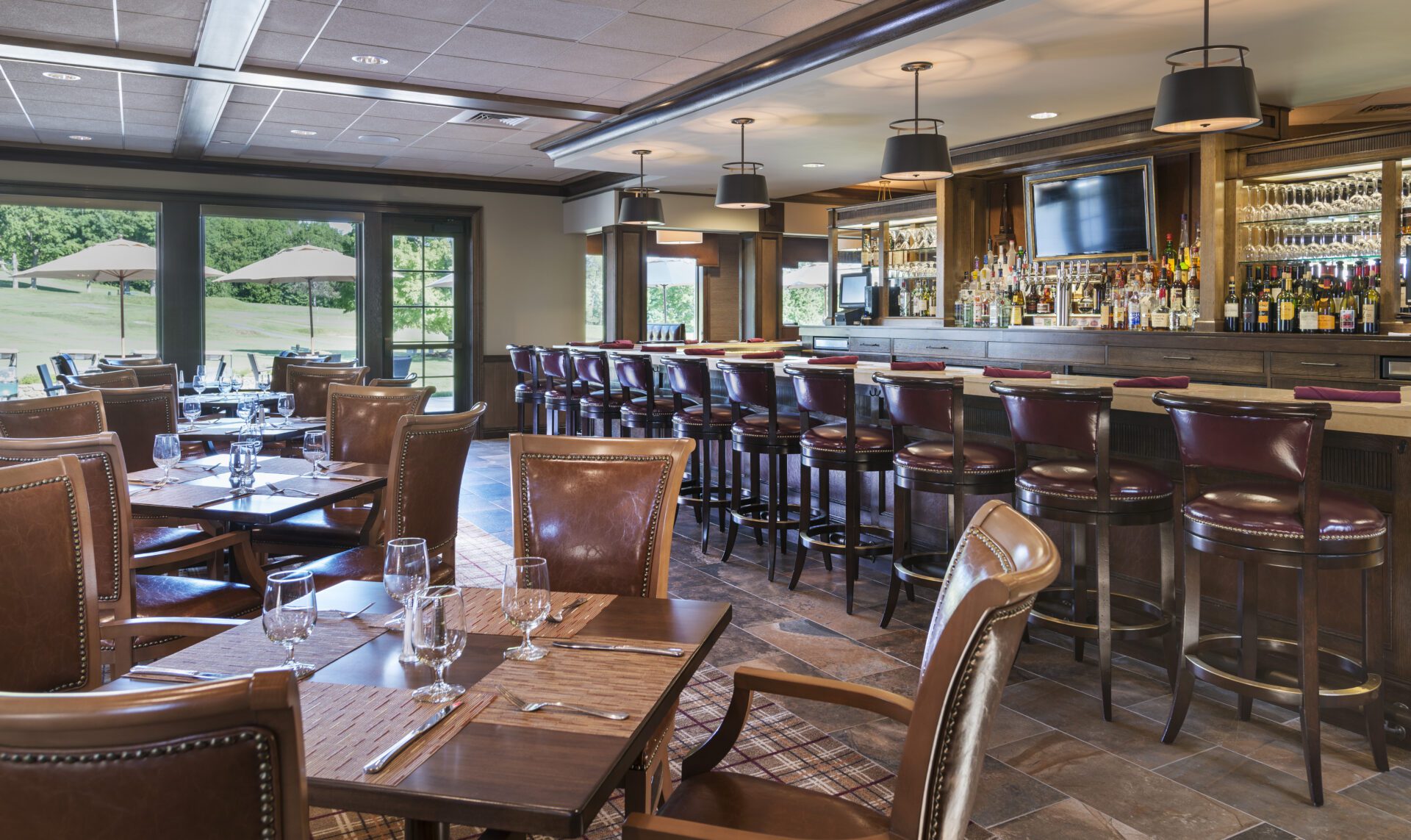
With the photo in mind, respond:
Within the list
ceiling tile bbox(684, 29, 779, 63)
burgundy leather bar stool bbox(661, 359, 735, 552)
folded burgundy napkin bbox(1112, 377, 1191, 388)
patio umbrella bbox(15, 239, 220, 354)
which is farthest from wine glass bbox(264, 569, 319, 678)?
patio umbrella bbox(15, 239, 220, 354)

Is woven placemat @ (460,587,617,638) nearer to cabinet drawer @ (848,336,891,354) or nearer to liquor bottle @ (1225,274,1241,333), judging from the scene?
liquor bottle @ (1225,274,1241,333)

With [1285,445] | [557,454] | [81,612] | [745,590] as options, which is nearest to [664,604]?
[557,454]

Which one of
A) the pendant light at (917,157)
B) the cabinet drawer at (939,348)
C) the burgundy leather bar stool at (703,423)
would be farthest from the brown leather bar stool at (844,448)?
the cabinet drawer at (939,348)

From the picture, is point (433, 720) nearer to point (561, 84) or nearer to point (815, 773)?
point (815, 773)

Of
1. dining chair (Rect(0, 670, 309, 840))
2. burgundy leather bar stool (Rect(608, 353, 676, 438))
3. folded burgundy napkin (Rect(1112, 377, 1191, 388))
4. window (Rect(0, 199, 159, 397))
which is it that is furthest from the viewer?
window (Rect(0, 199, 159, 397))

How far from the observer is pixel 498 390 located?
11.4 m

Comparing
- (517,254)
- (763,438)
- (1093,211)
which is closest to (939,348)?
(1093,211)

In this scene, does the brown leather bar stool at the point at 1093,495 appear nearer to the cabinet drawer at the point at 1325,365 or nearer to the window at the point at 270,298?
the cabinet drawer at the point at 1325,365

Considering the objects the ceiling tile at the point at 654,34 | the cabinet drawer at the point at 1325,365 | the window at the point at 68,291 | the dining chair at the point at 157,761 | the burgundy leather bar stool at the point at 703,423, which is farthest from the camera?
the window at the point at 68,291

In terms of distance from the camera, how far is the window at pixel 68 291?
9398mm

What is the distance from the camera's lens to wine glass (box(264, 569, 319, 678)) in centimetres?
158

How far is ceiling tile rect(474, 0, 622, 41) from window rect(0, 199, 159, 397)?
534 cm

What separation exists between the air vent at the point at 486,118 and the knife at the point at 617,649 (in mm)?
6353

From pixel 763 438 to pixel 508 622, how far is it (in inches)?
130
